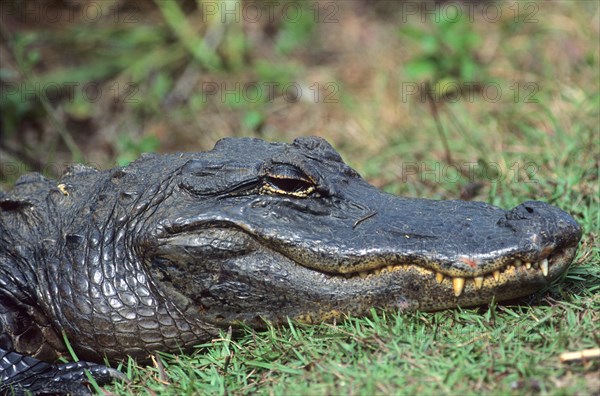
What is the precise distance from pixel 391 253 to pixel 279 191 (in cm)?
57

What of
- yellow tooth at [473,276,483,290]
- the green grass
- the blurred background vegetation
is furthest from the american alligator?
the blurred background vegetation

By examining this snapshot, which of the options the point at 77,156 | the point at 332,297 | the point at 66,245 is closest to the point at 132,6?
the point at 77,156

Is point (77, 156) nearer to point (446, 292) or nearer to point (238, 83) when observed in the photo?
point (238, 83)

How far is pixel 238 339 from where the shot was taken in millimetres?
3414

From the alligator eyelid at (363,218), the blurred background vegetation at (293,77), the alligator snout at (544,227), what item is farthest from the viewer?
the blurred background vegetation at (293,77)

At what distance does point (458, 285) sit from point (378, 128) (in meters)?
3.46

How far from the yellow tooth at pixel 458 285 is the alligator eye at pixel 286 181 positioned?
0.74 m

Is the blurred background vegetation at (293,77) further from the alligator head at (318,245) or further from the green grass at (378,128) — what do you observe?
the alligator head at (318,245)

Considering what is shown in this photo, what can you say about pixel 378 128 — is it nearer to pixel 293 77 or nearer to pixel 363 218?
pixel 293 77

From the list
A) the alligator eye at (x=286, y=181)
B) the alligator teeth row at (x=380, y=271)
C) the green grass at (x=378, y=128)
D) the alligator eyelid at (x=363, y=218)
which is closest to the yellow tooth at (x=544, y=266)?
the green grass at (x=378, y=128)

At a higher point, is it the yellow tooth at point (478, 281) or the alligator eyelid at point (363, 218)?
the alligator eyelid at point (363, 218)

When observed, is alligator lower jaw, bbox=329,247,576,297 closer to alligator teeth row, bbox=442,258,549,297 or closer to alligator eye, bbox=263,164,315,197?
alligator teeth row, bbox=442,258,549,297

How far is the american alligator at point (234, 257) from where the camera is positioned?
122 inches

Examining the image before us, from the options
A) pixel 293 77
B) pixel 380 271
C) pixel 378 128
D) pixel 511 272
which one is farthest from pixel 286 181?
pixel 293 77
